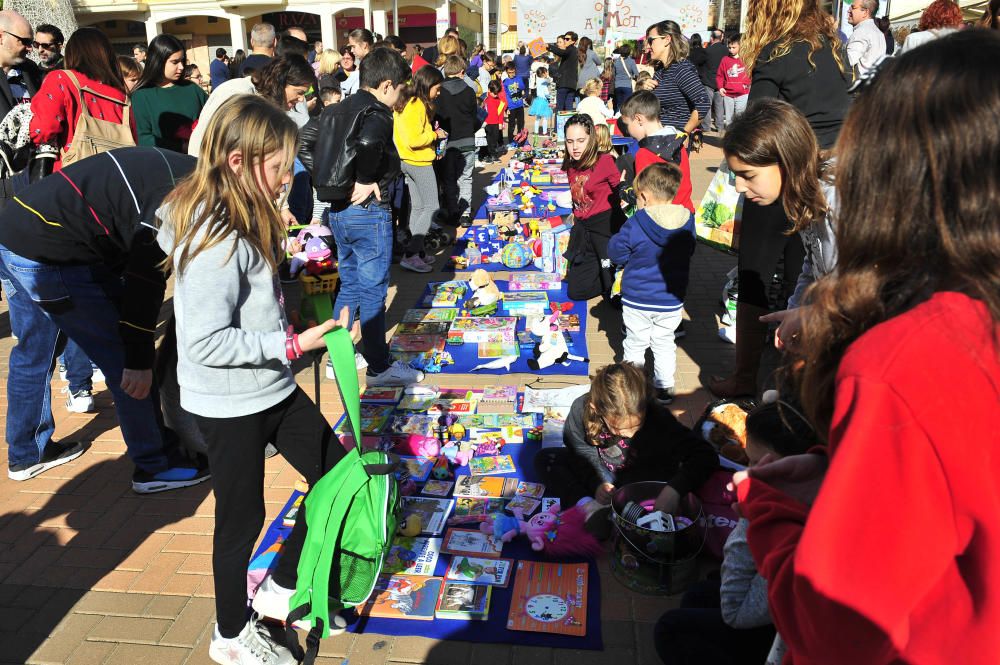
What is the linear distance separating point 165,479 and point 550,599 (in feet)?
7.16

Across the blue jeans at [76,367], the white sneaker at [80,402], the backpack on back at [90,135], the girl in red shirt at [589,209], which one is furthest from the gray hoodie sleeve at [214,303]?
the girl in red shirt at [589,209]

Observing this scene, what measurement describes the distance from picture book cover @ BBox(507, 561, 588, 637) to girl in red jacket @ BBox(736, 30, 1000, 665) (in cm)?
190

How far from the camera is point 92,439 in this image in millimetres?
4289

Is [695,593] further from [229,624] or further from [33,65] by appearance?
[33,65]

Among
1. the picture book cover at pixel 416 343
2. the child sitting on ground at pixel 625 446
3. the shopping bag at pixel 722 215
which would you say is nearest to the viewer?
the child sitting on ground at pixel 625 446

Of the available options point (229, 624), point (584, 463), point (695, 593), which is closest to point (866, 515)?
point (695, 593)

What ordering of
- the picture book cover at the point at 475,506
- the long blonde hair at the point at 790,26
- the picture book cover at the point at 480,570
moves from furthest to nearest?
the long blonde hair at the point at 790,26 < the picture book cover at the point at 475,506 < the picture book cover at the point at 480,570

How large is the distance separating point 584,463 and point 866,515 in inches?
102

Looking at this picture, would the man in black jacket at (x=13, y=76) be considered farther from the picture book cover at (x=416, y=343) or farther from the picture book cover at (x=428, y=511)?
the picture book cover at (x=428, y=511)

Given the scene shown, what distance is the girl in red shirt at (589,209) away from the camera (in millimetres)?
6148

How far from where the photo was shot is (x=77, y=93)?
440cm

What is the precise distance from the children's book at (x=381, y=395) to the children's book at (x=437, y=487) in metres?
0.98

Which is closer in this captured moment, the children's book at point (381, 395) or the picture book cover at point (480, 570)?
the picture book cover at point (480, 570)

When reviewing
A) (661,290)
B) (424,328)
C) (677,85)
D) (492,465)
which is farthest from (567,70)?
(492,465)
